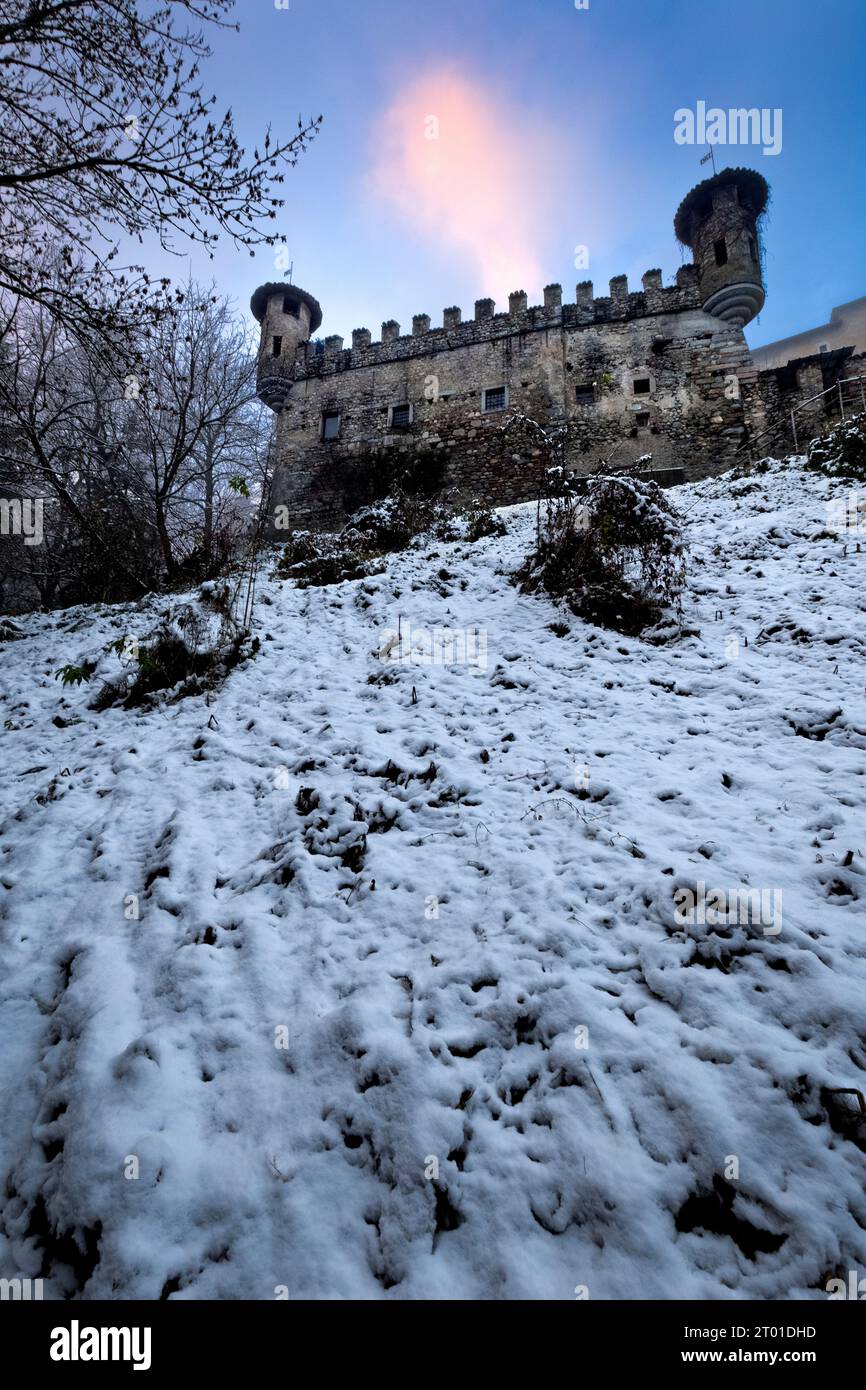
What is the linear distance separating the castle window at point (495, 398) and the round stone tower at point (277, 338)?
291 inches

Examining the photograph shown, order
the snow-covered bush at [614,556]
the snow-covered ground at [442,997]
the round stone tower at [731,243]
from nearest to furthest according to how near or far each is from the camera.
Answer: the snow-covered ground at [442,997]
the snow-covered bush at [614,556]
the round stone tower at [731,243]

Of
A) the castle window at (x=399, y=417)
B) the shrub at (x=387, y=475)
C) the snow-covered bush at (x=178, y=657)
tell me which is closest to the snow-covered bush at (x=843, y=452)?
the snow-covered bush at (x=178, y=657)

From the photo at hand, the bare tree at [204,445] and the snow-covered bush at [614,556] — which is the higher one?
the bare tree at [204,445]

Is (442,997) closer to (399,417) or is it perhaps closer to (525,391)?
(525,391)

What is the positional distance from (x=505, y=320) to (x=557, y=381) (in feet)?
9.66

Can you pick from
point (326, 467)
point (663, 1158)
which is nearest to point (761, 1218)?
point (663, 1158)

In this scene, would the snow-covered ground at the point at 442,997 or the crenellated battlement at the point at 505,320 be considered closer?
the snow-covered ground at the point at 442,997

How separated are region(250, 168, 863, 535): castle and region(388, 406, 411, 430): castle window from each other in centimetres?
5

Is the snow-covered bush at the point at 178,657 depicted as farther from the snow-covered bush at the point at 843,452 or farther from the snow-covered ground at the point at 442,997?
the snow-covered bush at the point at 843,452

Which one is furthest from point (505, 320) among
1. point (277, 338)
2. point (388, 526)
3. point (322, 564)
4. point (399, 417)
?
point (322, 564)

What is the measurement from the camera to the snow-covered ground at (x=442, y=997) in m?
1.88

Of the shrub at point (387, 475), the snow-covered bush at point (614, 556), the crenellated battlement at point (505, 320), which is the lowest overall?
the snow-covered bush at point (614, 556)

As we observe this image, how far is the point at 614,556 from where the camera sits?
7234mm

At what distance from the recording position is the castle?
16.7 m
